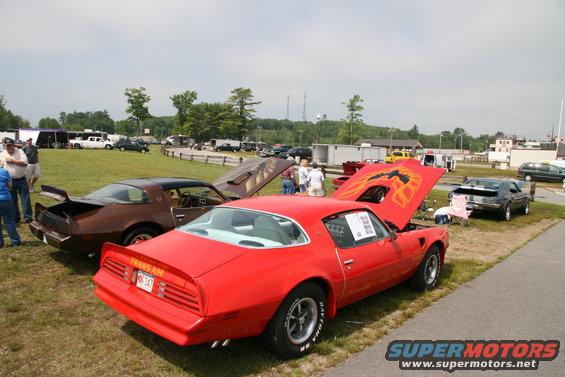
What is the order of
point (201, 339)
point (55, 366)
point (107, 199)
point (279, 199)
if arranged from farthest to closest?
point (107, 199)
point (279, 199)
point (55, 366)
point (201, 339)

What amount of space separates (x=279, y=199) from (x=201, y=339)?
81.1 inches

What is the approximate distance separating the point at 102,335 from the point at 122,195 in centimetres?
276

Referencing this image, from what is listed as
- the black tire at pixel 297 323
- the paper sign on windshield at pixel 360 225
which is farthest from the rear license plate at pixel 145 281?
A: the paper sign on windshield at pixel 360 225

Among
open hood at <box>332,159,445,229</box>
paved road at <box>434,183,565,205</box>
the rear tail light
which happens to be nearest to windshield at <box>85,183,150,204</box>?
the rear tail light

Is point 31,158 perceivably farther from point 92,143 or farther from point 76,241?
point 92,143

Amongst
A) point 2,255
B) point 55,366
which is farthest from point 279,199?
point 2,255

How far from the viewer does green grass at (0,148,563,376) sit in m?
3.47

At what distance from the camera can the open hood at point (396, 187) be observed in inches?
289

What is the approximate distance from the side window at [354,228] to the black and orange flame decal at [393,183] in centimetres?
280

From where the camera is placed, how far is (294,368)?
3.56 meters

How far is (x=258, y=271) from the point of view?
342cm

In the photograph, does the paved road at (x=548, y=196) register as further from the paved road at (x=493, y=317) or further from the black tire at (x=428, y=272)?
the black tire at (x=428, y=272)

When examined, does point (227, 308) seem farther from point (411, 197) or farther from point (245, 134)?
point (245, 134)

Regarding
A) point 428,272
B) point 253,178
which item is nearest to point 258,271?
point 428,272
